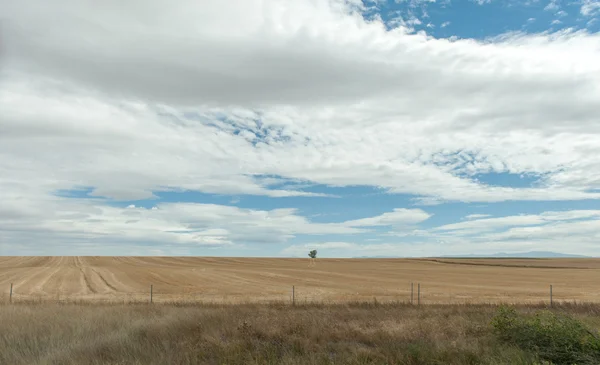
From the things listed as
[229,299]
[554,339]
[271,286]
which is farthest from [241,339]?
[271,286]

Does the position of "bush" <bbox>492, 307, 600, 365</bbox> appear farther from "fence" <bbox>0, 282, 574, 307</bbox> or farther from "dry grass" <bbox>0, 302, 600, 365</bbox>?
"fence" <bbox>0, 282, 574, 307</bbox>

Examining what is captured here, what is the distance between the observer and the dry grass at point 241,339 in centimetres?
1126

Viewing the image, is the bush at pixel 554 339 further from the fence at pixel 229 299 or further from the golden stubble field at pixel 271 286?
the golden stubble field at pixel 271 286

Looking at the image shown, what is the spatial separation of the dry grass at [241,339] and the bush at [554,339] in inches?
20.6

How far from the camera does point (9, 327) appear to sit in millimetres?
15086

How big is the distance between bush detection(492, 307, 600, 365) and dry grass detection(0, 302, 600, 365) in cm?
52

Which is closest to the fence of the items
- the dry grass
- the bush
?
the dry grass

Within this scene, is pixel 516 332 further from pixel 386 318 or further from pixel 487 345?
pixel 386 318

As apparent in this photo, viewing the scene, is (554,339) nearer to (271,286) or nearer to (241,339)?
(241,339)

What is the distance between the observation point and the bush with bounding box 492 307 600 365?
1127 centimetres

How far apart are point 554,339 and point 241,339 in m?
8.32

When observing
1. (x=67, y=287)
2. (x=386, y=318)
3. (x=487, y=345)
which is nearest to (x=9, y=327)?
(x=386, y=318)

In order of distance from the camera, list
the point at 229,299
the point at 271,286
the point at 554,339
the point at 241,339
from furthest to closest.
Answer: the point at 271,286 < the point at 229,299 < the point at 241,339 < the point at 554,339

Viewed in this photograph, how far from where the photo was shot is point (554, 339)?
12453mm
